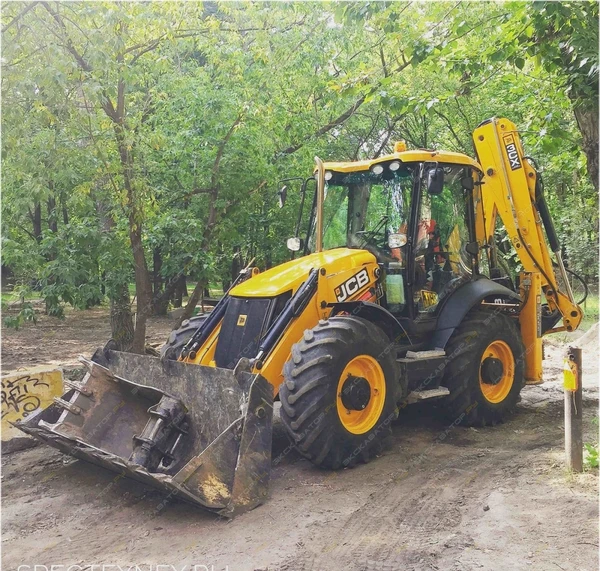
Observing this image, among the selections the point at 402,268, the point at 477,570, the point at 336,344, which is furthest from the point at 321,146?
the point at 477,570

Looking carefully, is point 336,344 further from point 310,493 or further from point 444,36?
point 444,36

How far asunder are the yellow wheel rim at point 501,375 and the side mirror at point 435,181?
191 centimetres

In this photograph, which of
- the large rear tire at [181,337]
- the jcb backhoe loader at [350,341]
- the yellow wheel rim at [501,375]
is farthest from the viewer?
the yellow wheel rim at [501,375]

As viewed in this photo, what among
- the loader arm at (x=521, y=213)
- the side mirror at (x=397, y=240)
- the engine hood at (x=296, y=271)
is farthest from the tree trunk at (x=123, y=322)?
the loader arm at (x=521, y=213)

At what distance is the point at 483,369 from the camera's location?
22.0ft

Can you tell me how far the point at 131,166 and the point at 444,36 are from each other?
4.33 meters

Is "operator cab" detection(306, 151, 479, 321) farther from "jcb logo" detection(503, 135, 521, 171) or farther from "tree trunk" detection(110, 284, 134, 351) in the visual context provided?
"tree trunk" detection(110, 284, 134, 351)

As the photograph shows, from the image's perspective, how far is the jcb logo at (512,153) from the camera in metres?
7.31

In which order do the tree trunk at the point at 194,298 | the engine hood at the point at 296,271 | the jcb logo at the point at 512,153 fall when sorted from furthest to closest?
1. the tree trunk at the point at 194,298
2. the jcb logo at the point at 512,153
3. the engine hood at the point at 296,271

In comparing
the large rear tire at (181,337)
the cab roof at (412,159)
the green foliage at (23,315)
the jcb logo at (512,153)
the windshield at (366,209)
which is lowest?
the large rear tire at (181,337)

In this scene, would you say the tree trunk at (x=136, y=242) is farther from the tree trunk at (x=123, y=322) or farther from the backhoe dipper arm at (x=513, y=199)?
the backhoe dipper arm at (x=513, y=199)

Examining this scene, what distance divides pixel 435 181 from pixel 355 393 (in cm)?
220

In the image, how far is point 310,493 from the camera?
A: 15.8 ft

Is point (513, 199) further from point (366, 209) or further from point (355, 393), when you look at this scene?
point (355, 393)
